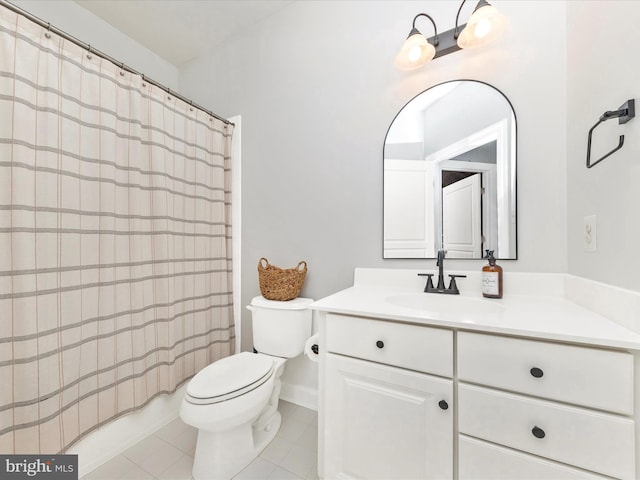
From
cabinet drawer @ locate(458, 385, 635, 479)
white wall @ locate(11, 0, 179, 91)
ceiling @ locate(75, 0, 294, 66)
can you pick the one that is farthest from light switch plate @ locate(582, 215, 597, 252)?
white wall @ locate(11, 0, 179, 91)

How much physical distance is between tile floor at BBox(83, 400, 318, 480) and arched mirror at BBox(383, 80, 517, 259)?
3.54 feet

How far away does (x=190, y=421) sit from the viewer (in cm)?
108

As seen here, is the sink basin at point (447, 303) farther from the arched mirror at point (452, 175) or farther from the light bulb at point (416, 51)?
the light bulb at point (416, 51)

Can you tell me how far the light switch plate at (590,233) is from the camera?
91cm

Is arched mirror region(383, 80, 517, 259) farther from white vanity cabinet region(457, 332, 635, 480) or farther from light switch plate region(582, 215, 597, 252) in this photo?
white vanity cabinet region(457, 332, 635, 480)

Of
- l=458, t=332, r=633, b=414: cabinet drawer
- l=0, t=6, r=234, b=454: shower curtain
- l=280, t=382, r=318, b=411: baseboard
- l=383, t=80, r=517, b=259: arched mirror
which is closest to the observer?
l=458, t=332, r=633, b=414: cabinet drawer

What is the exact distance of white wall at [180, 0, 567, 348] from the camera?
1134 millimetres

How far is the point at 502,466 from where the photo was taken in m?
0.76

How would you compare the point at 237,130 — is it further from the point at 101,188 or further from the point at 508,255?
the point at 508,255

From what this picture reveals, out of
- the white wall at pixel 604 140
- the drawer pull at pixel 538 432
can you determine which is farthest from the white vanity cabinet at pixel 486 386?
the white wall at pixel 604 140

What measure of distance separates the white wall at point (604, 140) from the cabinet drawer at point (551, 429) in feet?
1.26

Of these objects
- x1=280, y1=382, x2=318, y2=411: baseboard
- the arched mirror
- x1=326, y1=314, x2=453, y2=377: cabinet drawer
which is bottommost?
x1=280, y1=382, x2=318, y2=411: baseboard

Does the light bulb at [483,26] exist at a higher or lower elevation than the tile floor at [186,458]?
higher

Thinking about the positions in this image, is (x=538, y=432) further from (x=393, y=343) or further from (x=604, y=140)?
(x=604, y=140)
